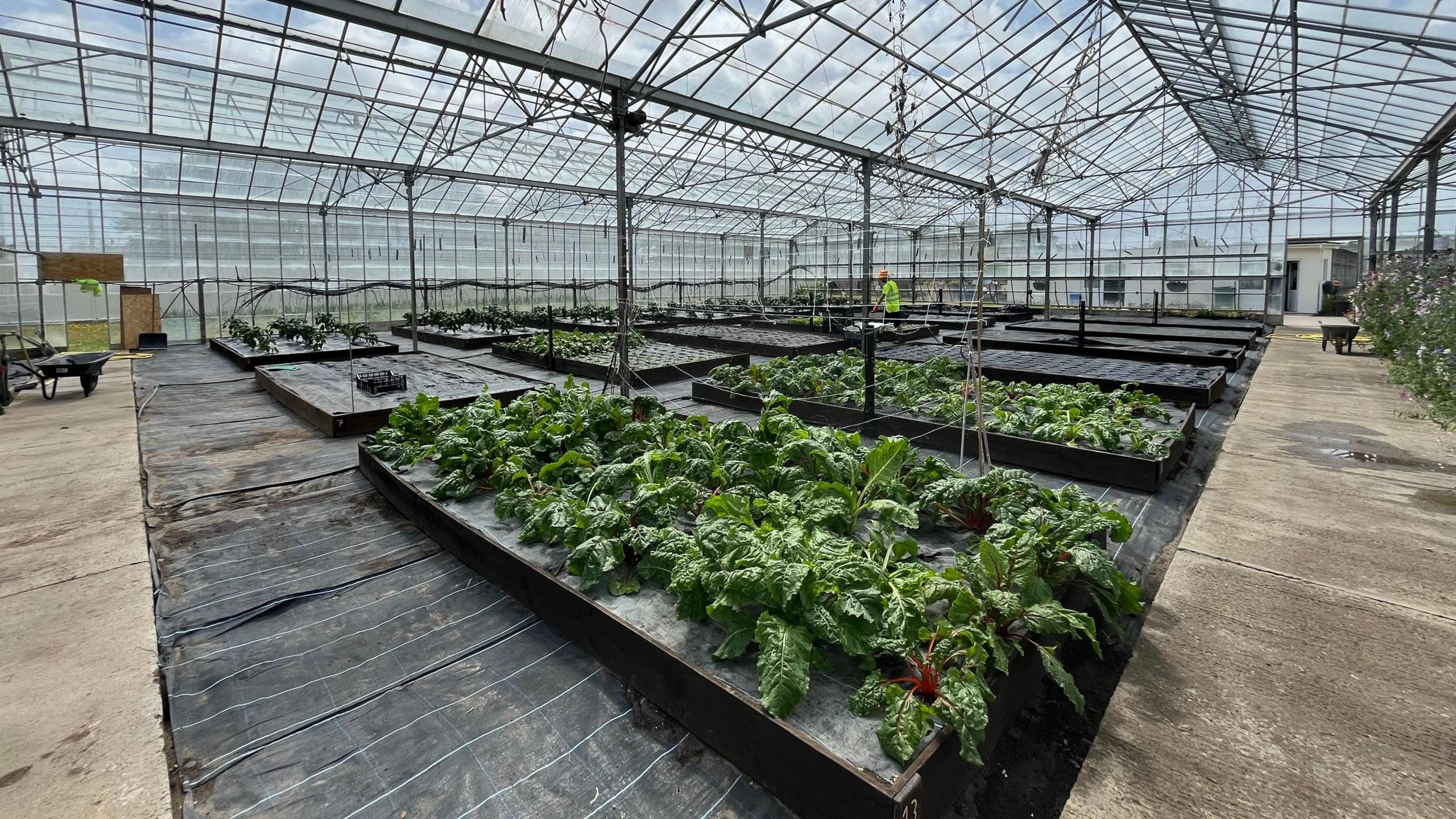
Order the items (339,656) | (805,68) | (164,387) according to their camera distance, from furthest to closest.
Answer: (805,68) < (164,387) < (339,656)

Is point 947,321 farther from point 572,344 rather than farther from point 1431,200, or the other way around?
point 572,344

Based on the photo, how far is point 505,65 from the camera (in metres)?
16.1

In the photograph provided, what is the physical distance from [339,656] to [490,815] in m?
1.46

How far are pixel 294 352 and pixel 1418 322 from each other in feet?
62.0

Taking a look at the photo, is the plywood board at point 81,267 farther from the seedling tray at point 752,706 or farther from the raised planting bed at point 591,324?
the seedling tray at point 752,706

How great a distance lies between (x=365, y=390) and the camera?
9898 mm

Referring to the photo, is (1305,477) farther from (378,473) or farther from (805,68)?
(805,68)

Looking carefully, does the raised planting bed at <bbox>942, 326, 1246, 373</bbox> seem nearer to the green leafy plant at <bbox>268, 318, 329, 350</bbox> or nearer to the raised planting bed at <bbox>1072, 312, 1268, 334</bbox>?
the raised planting bed at <bbox>1072, 312, 1268, 334</bbox>

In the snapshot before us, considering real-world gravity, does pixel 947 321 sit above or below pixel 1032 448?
above

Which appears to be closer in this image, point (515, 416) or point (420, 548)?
point (420, 548)

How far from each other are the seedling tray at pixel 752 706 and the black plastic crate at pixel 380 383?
7073mm

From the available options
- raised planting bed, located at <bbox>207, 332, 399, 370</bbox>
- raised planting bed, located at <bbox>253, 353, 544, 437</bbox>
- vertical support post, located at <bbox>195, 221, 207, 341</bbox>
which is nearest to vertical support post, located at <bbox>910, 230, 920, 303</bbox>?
raised planting bed, located at <bbox>207, 332, 399, 370</bbox>

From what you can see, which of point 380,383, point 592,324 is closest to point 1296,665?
point 380,383

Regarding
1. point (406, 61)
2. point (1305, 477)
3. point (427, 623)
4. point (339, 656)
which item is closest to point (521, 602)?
point (427, 623)
